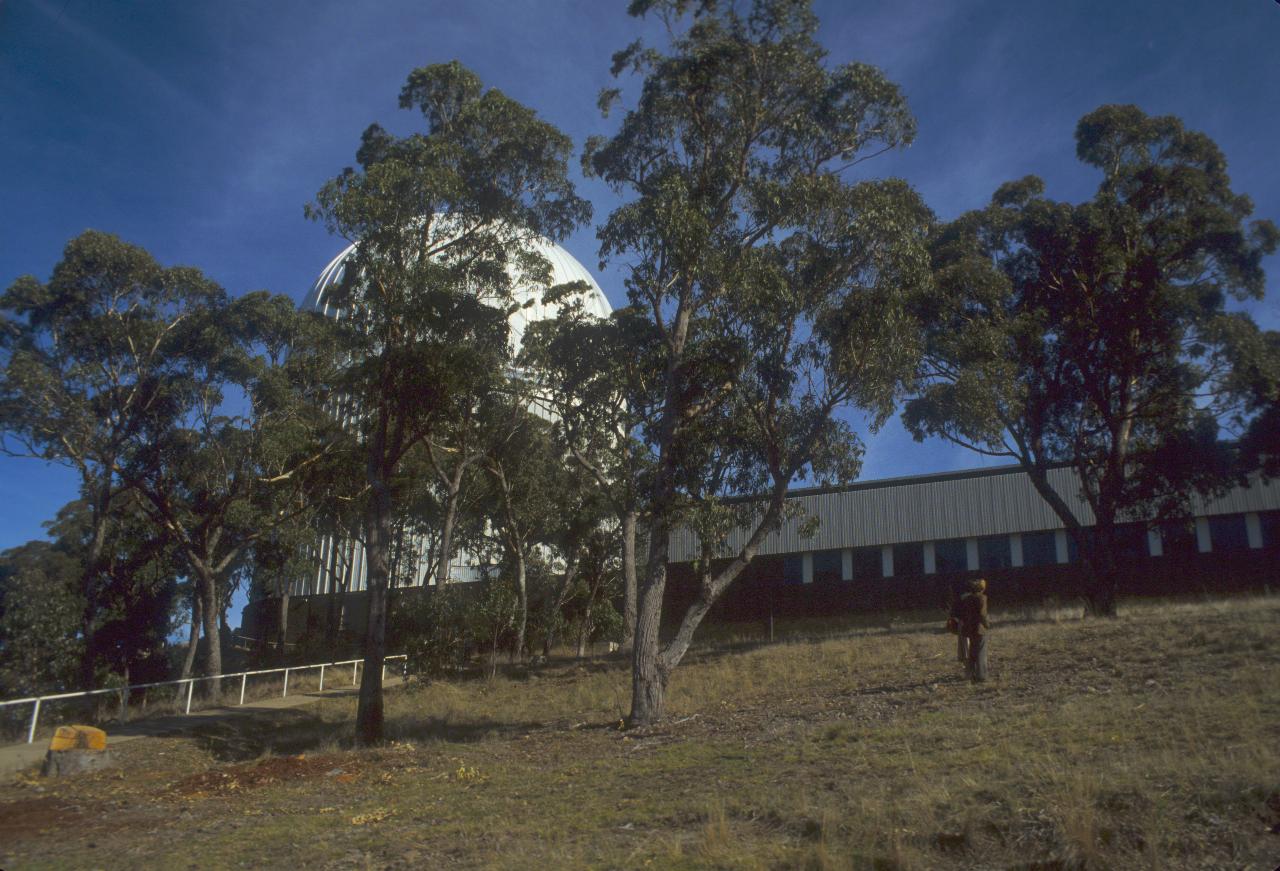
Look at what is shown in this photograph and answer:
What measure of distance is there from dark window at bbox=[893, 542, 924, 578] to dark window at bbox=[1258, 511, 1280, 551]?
34.3 feet

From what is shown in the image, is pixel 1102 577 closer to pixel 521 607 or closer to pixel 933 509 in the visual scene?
pixel 933 509

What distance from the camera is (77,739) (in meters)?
15.0

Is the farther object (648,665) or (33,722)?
(33,722)

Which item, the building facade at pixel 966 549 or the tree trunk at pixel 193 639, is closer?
the building facade at pixel 966 549

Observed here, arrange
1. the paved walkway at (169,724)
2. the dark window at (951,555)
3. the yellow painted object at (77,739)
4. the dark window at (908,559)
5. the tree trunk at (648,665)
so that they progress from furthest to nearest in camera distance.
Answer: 1. the dark window at (908,559)
2. the dark window at (951,555)
3. the tree trunk at (648,665)
4. the paved walkway at (169,724)
5. the yellow painted object at (77,739)

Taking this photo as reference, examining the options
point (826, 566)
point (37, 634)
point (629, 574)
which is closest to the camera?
point (629, 574)

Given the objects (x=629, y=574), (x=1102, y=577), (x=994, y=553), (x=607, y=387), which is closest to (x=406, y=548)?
(x=629, y=574)

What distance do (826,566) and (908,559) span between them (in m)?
3.30

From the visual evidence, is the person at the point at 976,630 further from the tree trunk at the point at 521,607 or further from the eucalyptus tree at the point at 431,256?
the tree trunk at the point at 521,607

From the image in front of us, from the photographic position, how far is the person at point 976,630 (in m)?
15.5

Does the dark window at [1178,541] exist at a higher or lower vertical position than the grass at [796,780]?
higher

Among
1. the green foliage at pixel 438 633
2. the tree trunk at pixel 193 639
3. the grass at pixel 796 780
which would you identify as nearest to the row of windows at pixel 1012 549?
the grass at pixel 796 780

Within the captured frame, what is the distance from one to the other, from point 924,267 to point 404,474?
16.6m

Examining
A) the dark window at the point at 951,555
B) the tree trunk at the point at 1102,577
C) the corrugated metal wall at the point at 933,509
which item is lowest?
the tree trunk at the point at 1102,577
